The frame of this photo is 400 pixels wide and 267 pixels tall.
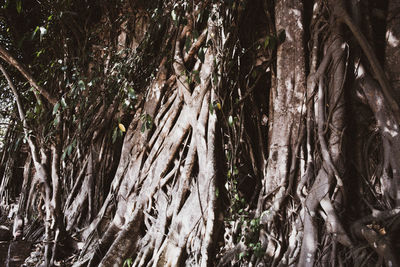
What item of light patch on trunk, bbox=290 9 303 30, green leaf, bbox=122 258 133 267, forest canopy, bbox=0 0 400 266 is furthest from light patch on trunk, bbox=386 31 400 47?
green leaf, bbox=122 258 133 267

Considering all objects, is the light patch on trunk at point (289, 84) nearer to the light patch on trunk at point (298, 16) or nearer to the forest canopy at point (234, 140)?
the forest canopy at point (234, 140)

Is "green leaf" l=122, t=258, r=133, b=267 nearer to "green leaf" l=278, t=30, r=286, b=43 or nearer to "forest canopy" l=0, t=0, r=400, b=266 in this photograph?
"forest canopy" l=0, t=0, r=400, b=266

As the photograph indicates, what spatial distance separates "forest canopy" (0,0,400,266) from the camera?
160 centimetres

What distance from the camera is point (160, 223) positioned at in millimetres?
2133

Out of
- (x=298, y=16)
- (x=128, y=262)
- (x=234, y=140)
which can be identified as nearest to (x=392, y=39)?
(x=298, y=16)

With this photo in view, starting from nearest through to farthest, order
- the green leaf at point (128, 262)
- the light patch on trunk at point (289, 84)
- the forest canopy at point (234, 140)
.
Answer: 1. the forest canopy at point (234, 140)
2. the light patch on trunk at point (289, 84)
3. the green leaf at point (128, 262)

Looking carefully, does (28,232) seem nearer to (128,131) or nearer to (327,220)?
(128,131)

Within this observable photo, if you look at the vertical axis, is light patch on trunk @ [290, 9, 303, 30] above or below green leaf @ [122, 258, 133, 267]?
above

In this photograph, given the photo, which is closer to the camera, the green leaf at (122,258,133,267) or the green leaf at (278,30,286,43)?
the green leaf at (278,30,286,43)

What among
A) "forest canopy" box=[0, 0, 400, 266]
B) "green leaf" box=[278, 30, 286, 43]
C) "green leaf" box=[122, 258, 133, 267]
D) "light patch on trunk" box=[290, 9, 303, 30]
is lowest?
"green leaf" box=[122, 258, 133, 267]

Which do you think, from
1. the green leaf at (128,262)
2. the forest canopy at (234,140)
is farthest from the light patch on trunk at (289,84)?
the green leaf at (128,262)

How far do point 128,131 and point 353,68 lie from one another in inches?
73.5

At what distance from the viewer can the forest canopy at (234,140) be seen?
5.24ft

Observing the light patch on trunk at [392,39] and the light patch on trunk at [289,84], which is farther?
the light patch on trunk at [289,84]
